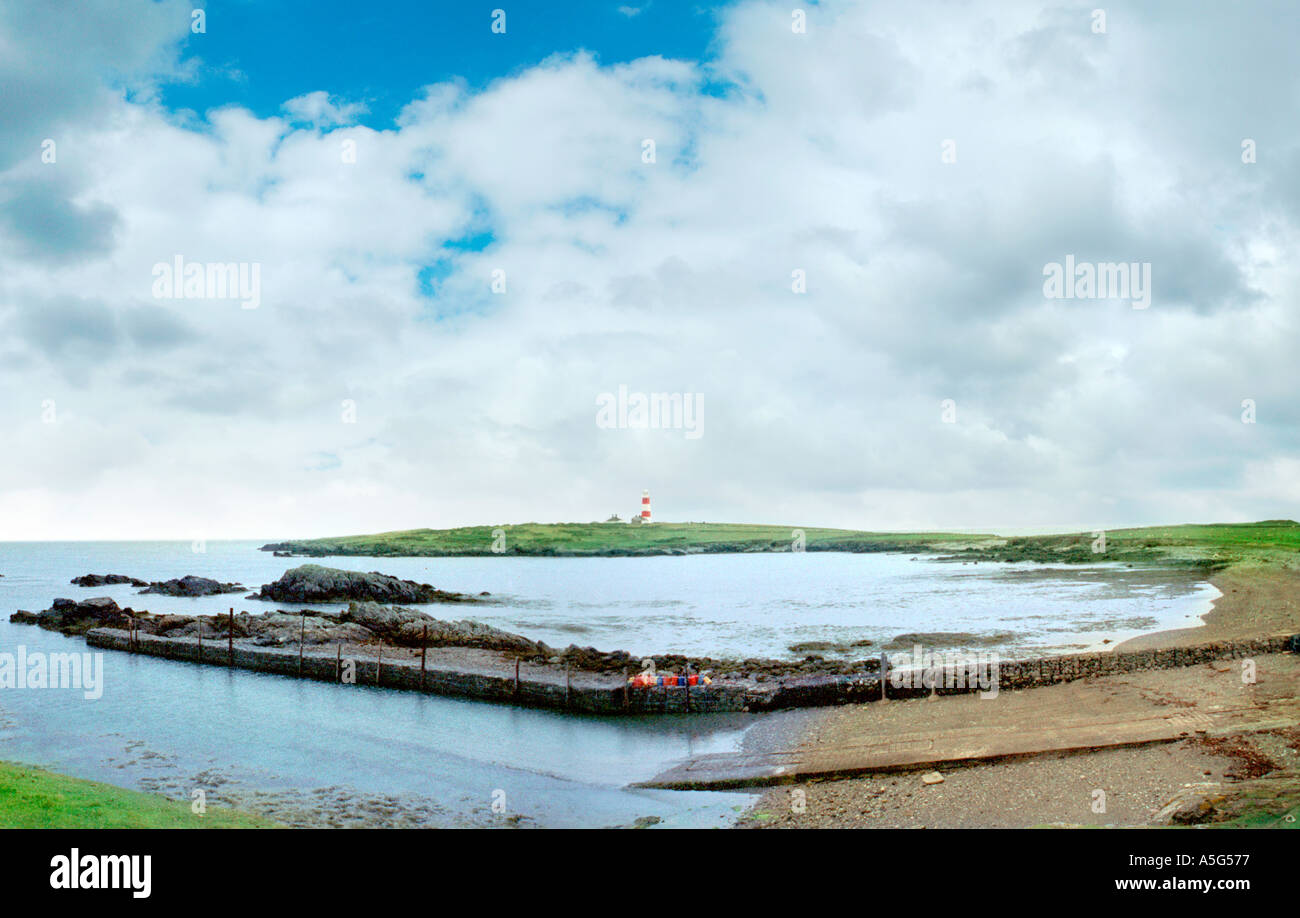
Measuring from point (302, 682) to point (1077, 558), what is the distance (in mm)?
127477

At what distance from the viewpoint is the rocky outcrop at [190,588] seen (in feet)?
306

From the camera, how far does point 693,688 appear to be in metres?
28.1

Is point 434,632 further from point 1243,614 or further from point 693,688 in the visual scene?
point 1243,614

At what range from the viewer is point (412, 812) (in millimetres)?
17609

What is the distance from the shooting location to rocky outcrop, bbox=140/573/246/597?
3666 inches

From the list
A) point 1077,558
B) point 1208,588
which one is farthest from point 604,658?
point 1077,558

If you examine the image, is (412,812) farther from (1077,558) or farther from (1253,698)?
(1077,558)

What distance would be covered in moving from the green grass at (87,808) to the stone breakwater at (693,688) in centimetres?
1389

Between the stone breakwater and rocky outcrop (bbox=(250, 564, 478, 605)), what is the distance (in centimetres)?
4410

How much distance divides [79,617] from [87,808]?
54836mm

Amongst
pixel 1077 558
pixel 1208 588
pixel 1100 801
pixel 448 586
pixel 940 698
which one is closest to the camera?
pixel 1100 801

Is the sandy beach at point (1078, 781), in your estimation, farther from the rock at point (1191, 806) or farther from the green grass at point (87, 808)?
the green grass at point (87, 808)

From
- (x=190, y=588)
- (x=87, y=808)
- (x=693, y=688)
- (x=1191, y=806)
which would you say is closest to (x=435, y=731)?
(x=693, y=688)

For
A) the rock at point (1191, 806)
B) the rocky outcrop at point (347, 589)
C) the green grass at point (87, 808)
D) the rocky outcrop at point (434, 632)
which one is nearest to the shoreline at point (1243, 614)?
the rock at point (1191, 806)
